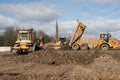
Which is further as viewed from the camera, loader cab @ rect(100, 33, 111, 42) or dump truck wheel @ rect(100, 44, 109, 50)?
loader cab @ rect(100, 33, 111, 42)

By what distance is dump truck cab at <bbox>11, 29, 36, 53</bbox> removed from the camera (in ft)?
97.2

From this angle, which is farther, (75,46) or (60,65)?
(75,46)

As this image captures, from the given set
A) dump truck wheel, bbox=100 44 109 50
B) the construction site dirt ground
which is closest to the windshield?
the construction site dirt ground

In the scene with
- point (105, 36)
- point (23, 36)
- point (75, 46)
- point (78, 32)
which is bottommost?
point (75, 46)

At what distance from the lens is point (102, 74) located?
13.8m

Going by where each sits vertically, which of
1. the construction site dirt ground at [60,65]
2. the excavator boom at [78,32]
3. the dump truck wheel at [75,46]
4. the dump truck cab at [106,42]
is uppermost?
the excavator boom at [78,32]

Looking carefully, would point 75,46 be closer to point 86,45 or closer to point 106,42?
point 86,45

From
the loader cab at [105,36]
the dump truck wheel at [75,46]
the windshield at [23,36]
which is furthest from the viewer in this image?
the dump truck wheel at [75,46]

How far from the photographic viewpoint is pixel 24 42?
2983 centimetres

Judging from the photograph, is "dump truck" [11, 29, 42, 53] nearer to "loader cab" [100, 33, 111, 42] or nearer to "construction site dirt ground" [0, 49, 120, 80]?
"construction site dirt ground" [0, 49, 120, 80]

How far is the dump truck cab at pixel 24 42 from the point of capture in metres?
29.6

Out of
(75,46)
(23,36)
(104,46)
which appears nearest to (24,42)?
(23,36)

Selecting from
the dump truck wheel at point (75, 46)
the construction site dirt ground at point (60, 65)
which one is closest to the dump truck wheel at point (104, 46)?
the dump truck wheel at point (75, 46)

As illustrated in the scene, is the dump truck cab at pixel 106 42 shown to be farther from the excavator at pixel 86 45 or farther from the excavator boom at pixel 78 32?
the excavator boom at pixel 78 32
